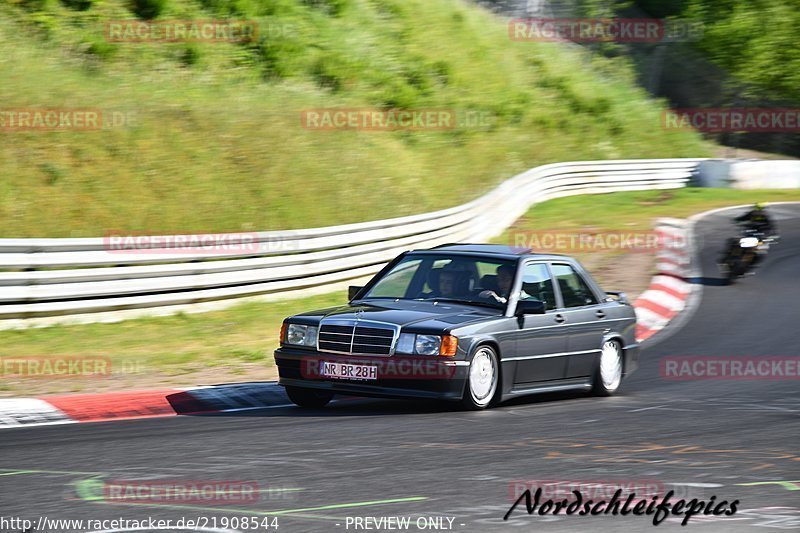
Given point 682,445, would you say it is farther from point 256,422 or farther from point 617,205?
point 617,205

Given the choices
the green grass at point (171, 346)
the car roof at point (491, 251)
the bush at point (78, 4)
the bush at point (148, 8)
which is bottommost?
the green grass at point (171, 346)

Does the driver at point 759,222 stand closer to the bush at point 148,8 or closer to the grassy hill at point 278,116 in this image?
the grassy hill at point 278,116

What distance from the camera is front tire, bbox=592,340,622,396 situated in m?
10.4

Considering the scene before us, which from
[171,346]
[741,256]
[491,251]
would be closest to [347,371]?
[491,251]

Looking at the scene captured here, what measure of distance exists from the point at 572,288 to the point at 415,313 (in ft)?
6.76

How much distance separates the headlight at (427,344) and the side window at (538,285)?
143cm

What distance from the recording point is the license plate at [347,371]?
8.58 m

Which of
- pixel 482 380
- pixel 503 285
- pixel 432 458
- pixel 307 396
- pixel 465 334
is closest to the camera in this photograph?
pixel 432 458

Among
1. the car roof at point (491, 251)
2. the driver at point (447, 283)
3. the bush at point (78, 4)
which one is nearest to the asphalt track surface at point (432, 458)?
the driver at point (447, 283)

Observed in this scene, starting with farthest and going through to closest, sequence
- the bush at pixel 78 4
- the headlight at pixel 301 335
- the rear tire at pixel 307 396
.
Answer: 1. the bush at pixel 78 4
2. the rear tire at pixel 307 396
3. the headlight at pixel 301 335

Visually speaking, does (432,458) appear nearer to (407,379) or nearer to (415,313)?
(407,379)

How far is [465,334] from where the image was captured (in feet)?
28.2

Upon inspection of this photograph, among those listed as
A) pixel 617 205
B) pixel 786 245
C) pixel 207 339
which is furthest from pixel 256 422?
pixel 617 205

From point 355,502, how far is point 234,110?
64.5 feet
